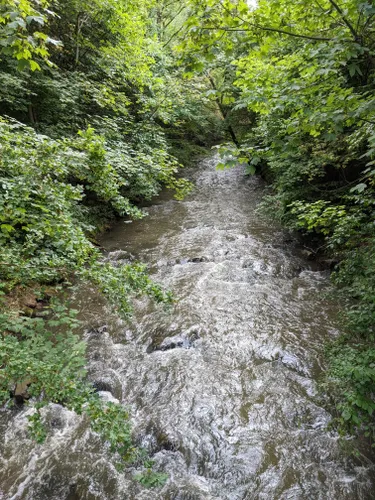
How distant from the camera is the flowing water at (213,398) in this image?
11.7 ft

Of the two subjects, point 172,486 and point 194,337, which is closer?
point 172,486

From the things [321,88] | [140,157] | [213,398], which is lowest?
[213,398]

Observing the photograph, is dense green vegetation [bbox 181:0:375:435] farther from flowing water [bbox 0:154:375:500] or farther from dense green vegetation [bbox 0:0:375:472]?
flowing water [bbox 0:154:375:500]

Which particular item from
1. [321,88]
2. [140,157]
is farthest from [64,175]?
[321,88]

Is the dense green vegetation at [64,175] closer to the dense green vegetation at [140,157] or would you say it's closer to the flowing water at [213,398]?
the dense green vegetation at [140,157]

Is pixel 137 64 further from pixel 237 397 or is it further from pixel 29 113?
pixel 237 397

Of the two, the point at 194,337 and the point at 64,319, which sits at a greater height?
the point at 64,319

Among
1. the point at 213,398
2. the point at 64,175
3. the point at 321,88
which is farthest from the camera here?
the point at 213,398

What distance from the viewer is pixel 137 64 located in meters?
9.84

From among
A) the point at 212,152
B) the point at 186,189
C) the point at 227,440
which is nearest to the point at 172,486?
the point at 227,440

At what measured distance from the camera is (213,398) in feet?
15.4

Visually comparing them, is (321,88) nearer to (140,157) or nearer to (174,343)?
(140,157)

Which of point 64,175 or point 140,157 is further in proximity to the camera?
point 140,157

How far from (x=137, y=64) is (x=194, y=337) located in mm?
8329
